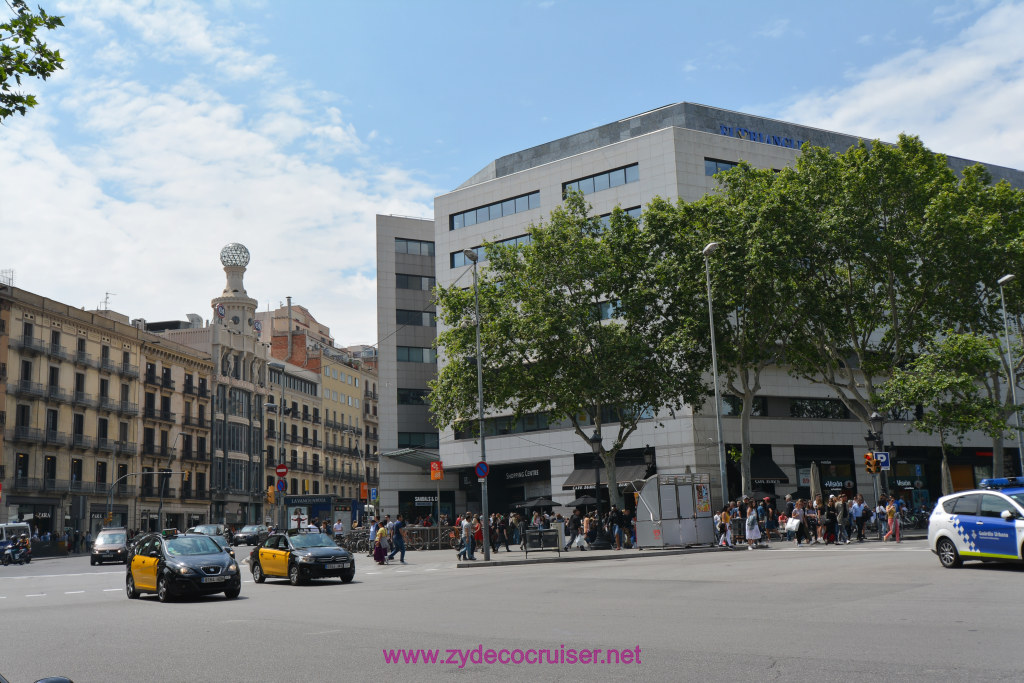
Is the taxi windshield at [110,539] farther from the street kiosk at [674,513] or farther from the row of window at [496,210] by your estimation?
the row of window at [496,210]

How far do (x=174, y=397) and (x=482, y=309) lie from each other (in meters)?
47.9

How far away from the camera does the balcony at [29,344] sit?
2393 inches

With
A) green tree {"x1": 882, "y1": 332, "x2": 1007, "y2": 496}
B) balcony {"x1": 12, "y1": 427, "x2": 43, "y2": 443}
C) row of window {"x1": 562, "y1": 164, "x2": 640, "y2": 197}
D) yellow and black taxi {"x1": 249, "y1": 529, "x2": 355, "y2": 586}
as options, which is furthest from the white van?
green tree {"x1": 882, "y1": 332, "x2": 1007, "y2": 496}

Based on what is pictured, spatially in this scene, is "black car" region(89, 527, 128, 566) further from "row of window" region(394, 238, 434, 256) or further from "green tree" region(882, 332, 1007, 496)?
"green tree" region(882, 332, 1007, 496)

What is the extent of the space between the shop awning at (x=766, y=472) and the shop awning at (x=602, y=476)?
5.66 metres

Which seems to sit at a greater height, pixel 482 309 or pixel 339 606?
pixel 482 309

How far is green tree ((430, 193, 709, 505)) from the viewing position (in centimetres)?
3888

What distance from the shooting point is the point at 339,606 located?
53.6 ft

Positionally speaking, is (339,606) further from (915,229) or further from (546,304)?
(915,229)

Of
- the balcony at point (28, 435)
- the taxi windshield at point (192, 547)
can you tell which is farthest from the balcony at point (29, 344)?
the taxi windshield at point (192, 547)

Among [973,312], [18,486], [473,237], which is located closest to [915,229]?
[973,312]

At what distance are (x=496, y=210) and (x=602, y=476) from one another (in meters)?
17.8

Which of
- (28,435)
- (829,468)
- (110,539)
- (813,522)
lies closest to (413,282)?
(28,435)

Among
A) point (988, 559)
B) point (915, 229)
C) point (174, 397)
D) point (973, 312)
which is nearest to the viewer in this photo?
point (988, 559)
